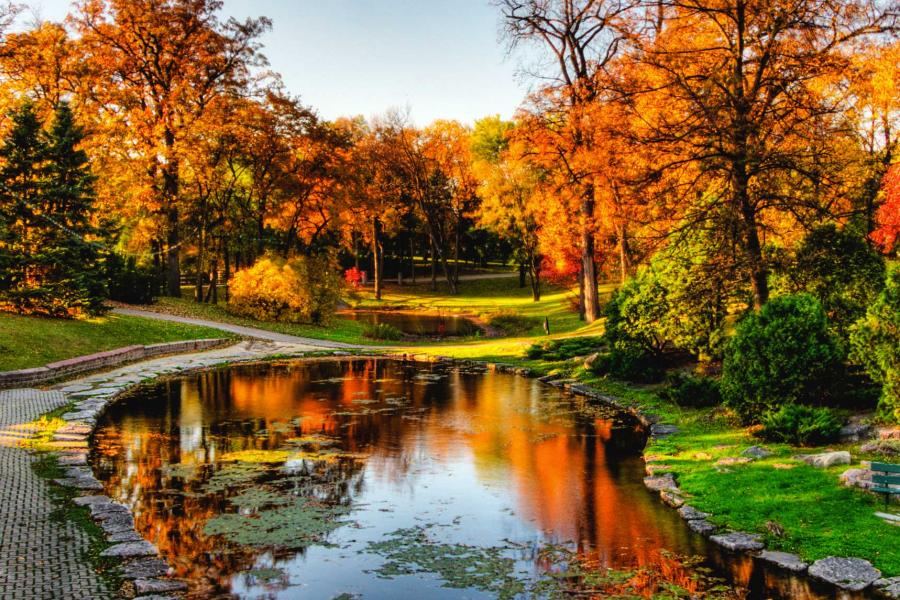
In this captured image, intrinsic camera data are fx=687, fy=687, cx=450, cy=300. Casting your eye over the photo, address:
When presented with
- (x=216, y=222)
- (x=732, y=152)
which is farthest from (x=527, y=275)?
(x=732, y=152)

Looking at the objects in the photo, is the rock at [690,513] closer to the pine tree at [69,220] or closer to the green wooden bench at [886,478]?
the green wooden bench at [886,478]

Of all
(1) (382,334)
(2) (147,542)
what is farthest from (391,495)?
(1) (382,334)

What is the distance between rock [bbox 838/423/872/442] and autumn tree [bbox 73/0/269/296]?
1184 inches

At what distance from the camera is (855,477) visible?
9031 millimetres

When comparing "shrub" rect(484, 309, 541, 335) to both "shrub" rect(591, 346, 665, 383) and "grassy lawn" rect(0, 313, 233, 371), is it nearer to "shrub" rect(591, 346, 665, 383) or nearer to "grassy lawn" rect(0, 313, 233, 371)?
"grassy lawn" rect(0, 313, 233, 371)

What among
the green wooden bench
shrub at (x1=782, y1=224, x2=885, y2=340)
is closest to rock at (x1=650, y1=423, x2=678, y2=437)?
shrub at (x1=782, y1=224, x2=885, y2=340)

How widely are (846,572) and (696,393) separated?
8.07 metres

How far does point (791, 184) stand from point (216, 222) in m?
30.0

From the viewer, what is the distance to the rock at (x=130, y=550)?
741cm

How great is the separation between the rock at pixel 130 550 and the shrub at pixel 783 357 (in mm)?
10146

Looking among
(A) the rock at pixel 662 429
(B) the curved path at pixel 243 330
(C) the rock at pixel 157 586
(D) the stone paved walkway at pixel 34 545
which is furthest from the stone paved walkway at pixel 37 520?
(B) the curved path at pixel 243 330

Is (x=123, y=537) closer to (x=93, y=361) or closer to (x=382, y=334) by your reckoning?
(x=93, y=361)

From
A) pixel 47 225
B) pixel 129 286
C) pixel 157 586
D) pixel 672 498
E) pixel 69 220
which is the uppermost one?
pixel 69 220

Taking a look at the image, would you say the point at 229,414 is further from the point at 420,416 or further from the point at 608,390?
the point at 608,390
